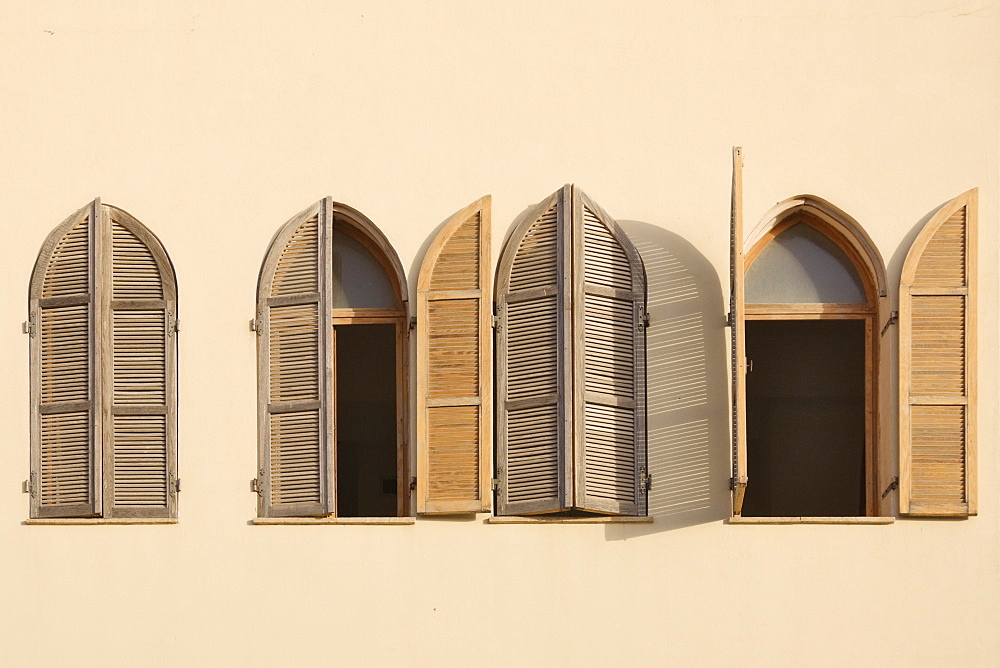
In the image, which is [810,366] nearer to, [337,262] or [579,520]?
[579,520]

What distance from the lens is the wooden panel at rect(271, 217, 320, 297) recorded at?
1066 centimetres

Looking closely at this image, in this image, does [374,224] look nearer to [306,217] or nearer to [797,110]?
[306,217]

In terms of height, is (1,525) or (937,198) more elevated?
(937,198)

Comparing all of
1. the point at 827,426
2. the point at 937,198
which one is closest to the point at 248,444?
the point at 827,426

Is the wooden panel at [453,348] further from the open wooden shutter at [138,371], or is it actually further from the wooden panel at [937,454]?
the wooden panel at [937,454]

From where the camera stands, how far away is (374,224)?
10.8 metres

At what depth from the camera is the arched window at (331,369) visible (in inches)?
415

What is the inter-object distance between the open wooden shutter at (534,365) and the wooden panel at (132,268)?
1803mm

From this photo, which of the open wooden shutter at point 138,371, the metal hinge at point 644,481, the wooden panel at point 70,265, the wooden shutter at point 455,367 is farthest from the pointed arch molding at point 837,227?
the wooden panel at point 70,265

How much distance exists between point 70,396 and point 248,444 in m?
0.96

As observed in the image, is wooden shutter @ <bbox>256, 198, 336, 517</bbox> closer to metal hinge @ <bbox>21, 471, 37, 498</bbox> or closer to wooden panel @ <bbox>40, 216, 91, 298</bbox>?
wooden panel @ <bbox>40, 216, 91, 298</bbox>

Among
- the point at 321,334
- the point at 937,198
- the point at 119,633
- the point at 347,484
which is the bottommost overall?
the point at 119,633

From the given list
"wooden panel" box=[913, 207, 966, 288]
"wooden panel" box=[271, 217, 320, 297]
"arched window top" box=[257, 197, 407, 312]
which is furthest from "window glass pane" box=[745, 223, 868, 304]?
"wooden panel" box=[271, 217, 320, 297]

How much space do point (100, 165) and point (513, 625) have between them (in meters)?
3.24
